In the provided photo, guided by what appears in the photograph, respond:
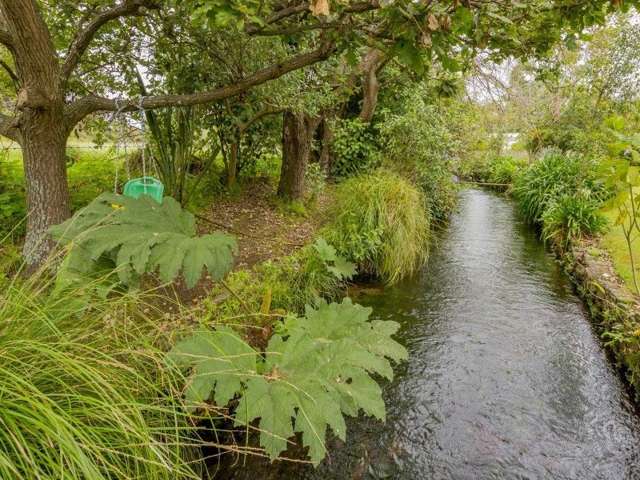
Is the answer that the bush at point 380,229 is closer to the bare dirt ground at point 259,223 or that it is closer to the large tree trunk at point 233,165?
the bare dirt ground at point 259,223

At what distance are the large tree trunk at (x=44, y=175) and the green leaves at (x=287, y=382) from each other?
76.5 inches

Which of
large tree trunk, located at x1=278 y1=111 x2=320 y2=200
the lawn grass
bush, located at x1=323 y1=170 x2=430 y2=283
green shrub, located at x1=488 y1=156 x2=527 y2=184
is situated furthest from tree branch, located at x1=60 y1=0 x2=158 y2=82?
green shrub, located at x1=488 y1=156 x2=527 y2=184

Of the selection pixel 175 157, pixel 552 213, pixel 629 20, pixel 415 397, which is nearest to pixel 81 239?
pixel 415 397

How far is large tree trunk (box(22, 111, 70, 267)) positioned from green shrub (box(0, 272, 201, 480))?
1.64 meters


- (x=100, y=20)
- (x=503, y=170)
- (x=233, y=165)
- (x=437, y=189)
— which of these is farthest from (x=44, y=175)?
(x=503, y=170)

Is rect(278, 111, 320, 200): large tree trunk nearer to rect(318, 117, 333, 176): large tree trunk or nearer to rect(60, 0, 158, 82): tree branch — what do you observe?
rect(318, 117, 333, 176): large tree trunk

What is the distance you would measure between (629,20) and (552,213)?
4.41 meters

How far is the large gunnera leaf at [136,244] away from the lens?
1771 mm

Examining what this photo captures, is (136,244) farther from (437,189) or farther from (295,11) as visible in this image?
(437,189)

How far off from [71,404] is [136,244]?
2.33ft

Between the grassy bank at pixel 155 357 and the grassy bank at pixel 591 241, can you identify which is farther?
the grassy bank at pixel 591 241

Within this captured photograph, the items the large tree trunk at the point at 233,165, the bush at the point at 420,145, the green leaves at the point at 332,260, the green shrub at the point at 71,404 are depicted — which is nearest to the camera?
the green shrub at the point at 71,404

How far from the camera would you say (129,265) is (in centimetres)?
182

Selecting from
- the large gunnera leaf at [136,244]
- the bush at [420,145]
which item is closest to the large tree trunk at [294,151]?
the bush at [420,145]
